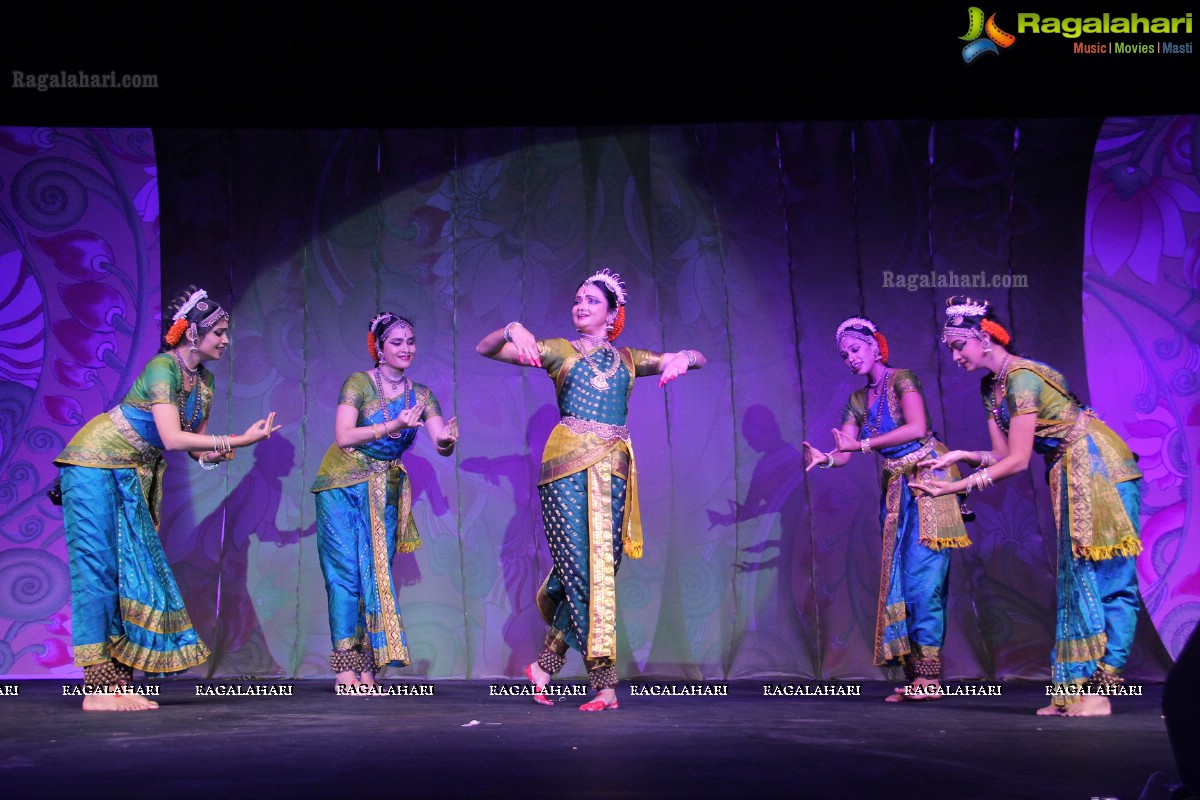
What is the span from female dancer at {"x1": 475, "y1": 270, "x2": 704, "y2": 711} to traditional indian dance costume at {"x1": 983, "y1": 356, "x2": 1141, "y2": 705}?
126 centimetres

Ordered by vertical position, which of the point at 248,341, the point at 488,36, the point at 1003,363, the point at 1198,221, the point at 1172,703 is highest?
the point at 488,36

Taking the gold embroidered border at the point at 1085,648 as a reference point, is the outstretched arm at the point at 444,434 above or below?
above

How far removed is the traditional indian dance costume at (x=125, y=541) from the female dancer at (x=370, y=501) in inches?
24.2

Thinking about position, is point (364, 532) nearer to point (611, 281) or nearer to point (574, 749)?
point (611, 281)

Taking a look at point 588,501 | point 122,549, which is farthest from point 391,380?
point 122,549

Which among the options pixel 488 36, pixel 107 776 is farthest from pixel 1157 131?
pixel 107 776

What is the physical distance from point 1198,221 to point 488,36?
11.4 ft

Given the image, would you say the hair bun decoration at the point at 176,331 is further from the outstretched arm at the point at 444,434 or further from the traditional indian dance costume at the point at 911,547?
the traditional indian dance costume at the point at 911,547

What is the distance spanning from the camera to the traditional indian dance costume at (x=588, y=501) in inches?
166

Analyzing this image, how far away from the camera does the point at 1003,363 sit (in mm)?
4246

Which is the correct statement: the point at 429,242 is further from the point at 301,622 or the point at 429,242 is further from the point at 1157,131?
the point at 1157,131

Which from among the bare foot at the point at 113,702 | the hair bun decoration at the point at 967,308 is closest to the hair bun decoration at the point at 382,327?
the bare foot at the point at 113,702

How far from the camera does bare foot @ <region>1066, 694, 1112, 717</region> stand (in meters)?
3.97

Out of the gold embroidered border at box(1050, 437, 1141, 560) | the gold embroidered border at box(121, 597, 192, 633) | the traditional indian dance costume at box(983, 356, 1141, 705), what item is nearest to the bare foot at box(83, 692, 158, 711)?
the gold embroidered border at box(121, 597, 192, 633)
